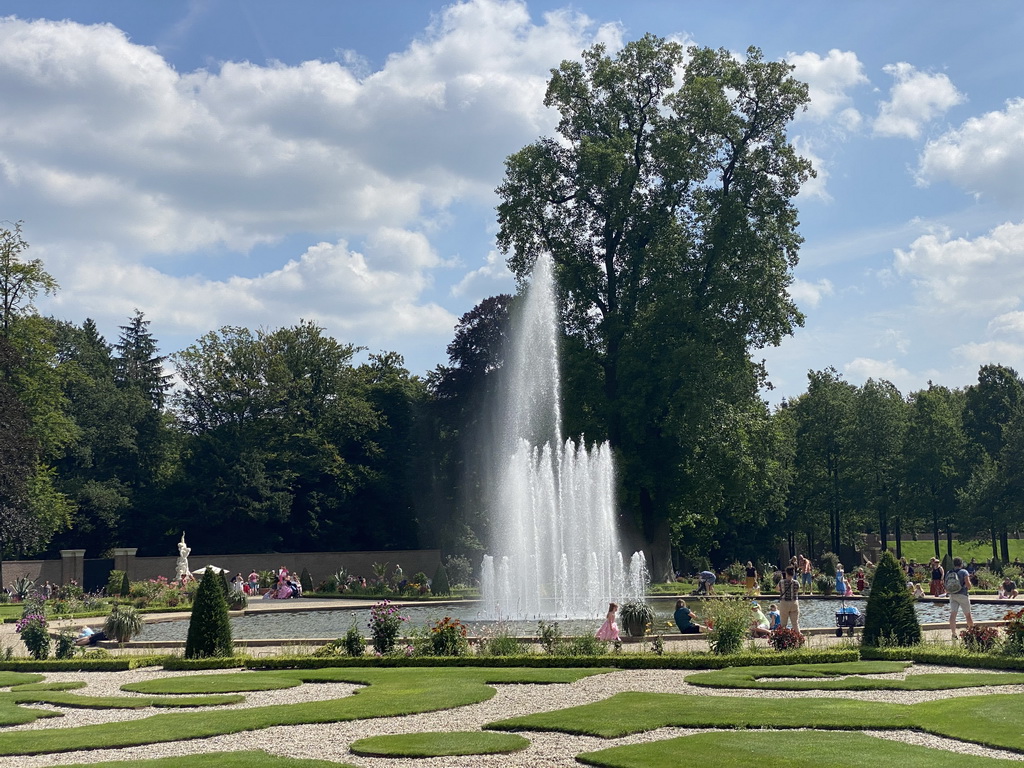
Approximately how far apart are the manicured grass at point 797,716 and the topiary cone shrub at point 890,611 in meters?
5.21

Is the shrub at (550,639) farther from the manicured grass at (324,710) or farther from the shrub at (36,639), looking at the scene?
the shrub at (36,639)

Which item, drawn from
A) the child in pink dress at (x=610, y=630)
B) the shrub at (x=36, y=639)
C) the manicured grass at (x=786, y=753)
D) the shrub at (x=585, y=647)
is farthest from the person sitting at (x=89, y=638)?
the manicured grass at (x=786, y=753)

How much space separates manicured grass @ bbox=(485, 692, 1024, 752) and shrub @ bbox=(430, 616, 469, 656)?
637 cm

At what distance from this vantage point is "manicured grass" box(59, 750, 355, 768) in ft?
35.4

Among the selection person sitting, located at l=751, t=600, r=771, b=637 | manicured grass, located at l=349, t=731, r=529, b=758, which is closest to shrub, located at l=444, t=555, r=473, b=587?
person sitting, located at l=751, t=600, r=771, b=637

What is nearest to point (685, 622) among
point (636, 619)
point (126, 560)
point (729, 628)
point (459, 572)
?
point (636, 619)

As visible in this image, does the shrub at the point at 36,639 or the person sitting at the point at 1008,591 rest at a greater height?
the shrub at the point at 36,639

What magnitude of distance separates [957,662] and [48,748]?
14.1m

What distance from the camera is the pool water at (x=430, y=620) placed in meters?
26.5

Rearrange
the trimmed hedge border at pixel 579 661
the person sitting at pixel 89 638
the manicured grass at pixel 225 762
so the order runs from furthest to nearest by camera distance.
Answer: the person sitting at pixel 89 638 < the trimmed hedge border at pixel 579 661 < the manicured grass at pixel 225 762

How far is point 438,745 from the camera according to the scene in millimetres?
11727

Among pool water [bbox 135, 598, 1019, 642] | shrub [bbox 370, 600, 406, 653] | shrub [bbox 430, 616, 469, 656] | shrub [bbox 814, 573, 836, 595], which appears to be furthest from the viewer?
shrub [bbox 814, 573, 836, 595]

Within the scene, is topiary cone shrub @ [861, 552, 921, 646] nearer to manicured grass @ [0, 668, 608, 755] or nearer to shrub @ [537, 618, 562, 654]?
manicured grass @ [0, 668, 608, 755]

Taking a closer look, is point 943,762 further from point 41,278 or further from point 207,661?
point 41,278
